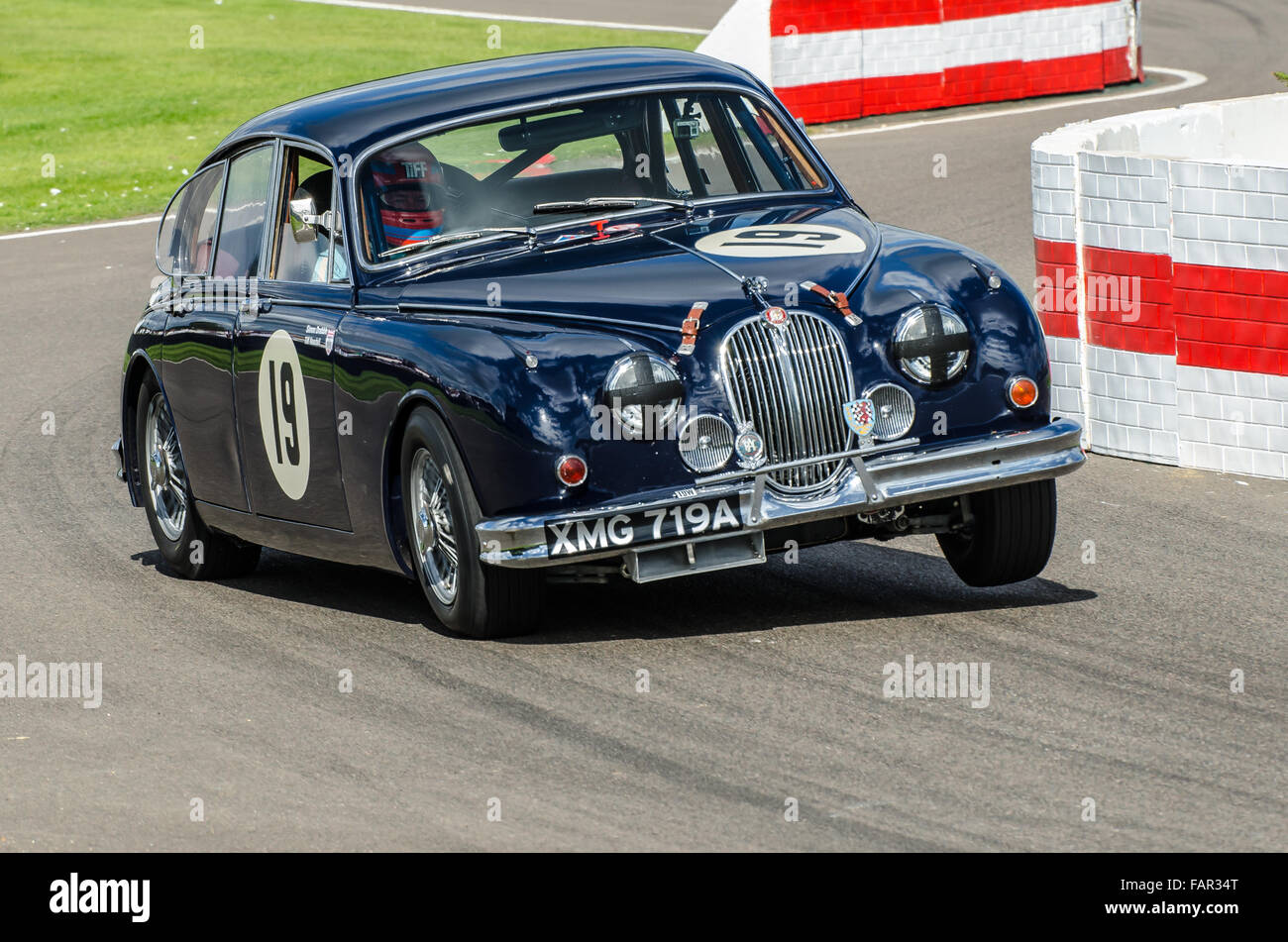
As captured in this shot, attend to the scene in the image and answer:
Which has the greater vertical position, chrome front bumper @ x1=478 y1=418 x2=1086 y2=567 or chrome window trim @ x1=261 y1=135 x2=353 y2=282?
chrome window trim @ x1=261 y1=135 x2=353 y2=282

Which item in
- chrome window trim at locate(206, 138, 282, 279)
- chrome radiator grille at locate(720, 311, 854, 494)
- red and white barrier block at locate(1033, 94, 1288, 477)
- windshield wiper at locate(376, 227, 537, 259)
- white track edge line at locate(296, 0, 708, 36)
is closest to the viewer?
chrome radiator grille at locate(720, 311, 854, 494)

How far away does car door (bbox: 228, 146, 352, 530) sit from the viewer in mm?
7785

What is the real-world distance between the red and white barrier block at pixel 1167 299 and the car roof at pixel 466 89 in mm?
2193

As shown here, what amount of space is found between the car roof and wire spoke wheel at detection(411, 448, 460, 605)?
134 cm

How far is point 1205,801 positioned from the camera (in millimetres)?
5344

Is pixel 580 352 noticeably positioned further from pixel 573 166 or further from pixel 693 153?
pixel 693 153

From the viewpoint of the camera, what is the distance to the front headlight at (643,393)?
22.3 ft

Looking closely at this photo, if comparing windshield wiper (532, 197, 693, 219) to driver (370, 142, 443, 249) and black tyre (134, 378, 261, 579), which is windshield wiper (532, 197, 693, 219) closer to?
driver (370, 142, 443, 249)

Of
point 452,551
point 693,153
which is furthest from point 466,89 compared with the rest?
point 452,551

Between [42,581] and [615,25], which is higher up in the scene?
[615,25]

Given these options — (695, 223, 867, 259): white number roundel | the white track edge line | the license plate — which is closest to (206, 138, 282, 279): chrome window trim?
(695, 223, 867, 259): white number roundel
